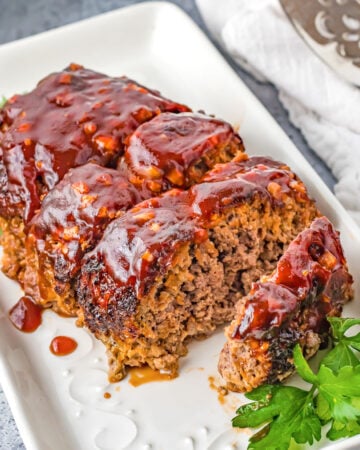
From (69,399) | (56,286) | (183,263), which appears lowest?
(69,399)

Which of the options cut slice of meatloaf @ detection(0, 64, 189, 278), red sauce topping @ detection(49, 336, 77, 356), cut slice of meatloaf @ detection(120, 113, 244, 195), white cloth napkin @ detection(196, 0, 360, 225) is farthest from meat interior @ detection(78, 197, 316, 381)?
white cloth napkin @ detection(196, 0, 360, 225)

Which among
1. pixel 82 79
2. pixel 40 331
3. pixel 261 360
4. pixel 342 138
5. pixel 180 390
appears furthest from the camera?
pixel 342 138

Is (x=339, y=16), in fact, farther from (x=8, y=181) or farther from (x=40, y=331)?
(x=40, y=331)

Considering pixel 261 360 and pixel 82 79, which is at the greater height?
pixel 82 79

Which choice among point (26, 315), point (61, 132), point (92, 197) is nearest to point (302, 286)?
point (92, 197)

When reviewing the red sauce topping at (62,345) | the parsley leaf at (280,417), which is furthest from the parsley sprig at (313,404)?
the red sauce topping at (62,345)

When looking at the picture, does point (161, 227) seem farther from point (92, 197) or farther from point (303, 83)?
point (303, 83)

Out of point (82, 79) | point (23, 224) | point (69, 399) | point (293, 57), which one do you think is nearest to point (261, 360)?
point (69, 399)
